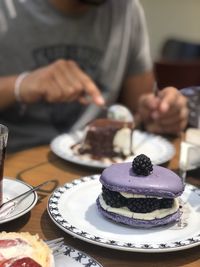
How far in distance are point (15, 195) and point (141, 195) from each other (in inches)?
10.7

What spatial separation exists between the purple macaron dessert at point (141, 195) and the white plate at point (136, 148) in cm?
33

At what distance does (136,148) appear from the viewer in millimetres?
1379

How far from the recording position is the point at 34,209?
0.96 meters

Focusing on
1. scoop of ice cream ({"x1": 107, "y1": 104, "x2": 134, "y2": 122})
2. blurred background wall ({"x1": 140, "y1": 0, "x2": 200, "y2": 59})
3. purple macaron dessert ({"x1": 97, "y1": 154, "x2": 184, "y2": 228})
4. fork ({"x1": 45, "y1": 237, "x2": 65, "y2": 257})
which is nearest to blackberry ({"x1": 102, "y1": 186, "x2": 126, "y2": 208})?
purple macaron dessert ({"x1": 97, "y1": 154, "x2": 184, "y2": 228})

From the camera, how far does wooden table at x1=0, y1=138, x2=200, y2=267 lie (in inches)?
31.1

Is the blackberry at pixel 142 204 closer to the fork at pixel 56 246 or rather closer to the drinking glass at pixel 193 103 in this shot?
the fork at pixel 56 246

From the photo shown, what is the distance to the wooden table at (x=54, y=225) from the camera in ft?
2.59

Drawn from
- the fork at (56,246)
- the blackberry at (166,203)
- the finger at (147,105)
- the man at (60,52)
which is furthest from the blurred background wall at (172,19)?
the fork at (56,246)

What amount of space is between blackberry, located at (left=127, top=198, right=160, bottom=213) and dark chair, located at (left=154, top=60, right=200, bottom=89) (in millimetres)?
405

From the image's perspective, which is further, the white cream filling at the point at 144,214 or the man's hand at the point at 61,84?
the man's hand at the point at 61,84

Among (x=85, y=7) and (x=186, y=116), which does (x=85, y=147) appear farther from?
(x=85, y=7)

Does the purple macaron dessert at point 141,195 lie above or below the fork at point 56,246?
above

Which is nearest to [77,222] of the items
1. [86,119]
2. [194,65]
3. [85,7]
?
[194,65]

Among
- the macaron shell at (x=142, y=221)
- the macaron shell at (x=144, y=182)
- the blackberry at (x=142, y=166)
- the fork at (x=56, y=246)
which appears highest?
the blackberry at (x=142, y=166)
